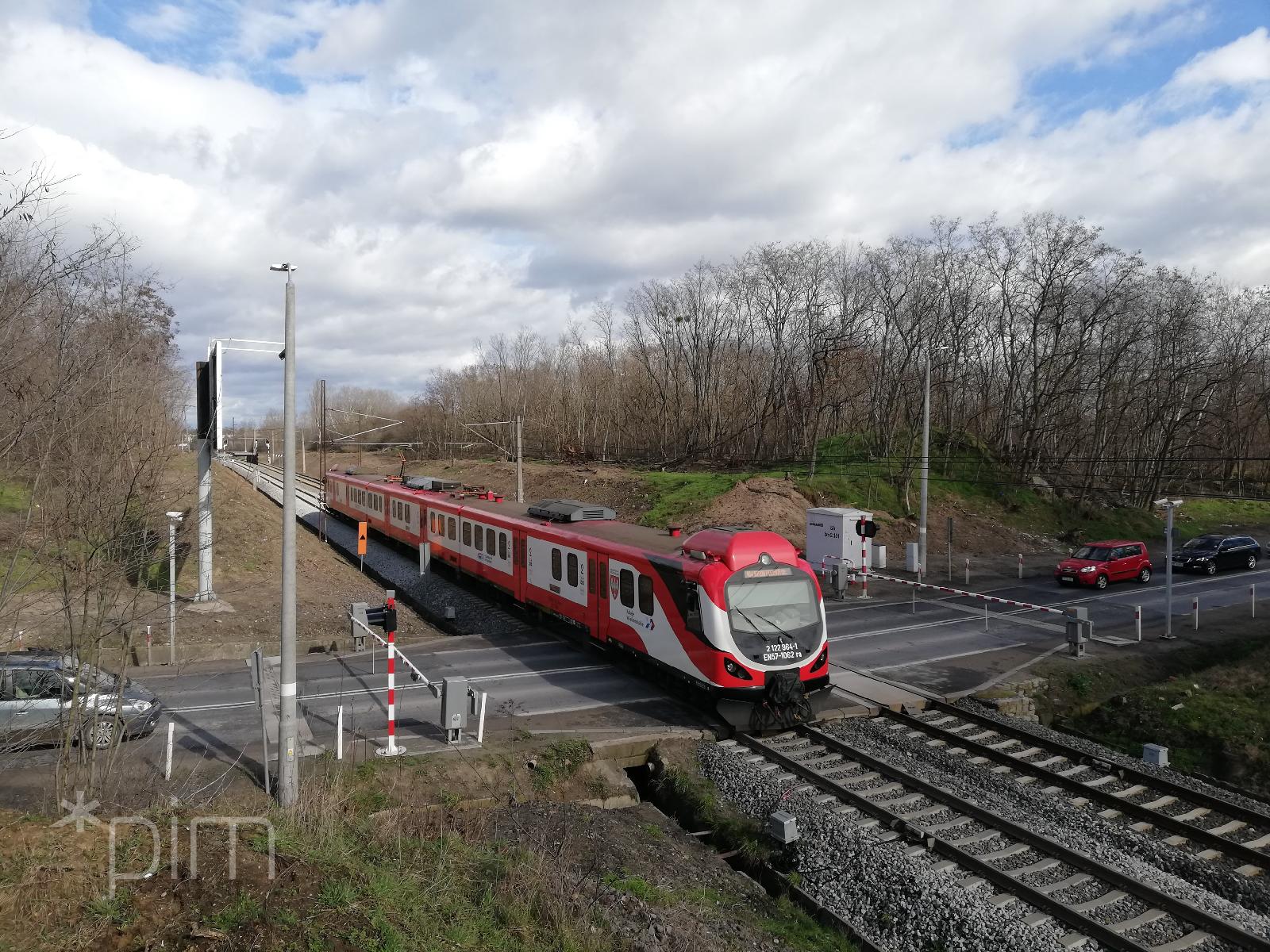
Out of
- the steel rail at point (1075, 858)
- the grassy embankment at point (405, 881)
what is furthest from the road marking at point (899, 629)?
the grassy embankment at point (405, 881)

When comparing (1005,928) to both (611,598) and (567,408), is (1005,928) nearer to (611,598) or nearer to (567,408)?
(611,598)

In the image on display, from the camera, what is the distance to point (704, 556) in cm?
1347

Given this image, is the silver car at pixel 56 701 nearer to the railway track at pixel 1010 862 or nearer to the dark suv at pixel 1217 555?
the railway track at pixel 1010 862

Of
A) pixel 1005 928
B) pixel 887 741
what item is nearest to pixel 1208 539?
pixel 887 741

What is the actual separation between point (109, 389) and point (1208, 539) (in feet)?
117

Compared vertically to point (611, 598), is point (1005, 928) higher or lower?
lower

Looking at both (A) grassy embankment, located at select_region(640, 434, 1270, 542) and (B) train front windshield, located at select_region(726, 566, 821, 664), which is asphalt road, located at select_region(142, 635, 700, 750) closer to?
(B) train front windshield, located at select_region(726, 566, 821, 664)

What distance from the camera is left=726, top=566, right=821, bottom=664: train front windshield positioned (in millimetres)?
12773

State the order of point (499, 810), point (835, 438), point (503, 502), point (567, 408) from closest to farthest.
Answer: point (499, 810) → point (503, 502) → point (835, 438) → point (567, 408)

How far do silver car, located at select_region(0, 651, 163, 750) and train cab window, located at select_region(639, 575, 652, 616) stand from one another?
7.91 m

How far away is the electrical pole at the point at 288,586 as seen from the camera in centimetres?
974

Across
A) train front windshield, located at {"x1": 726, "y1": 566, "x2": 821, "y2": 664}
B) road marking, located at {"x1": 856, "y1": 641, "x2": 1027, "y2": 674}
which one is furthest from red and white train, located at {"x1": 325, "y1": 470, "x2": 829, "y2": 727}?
road marking, located at {"x1": 856, "y1": 641, "x2": 1027, "y2": 674}

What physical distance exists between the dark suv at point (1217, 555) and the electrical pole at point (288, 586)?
32.5 meters

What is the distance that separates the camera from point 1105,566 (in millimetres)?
27953
